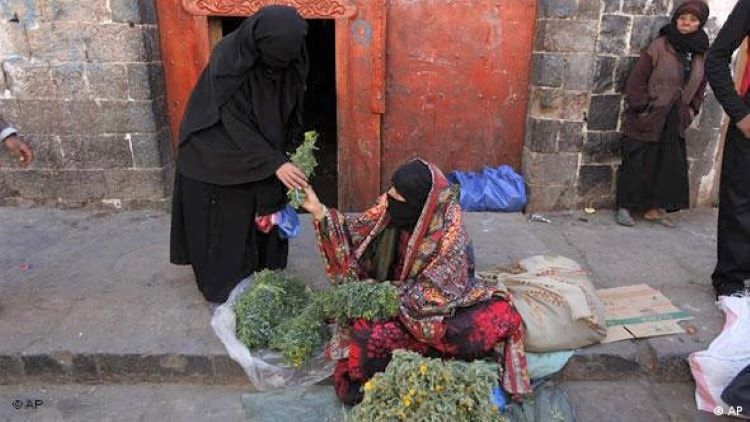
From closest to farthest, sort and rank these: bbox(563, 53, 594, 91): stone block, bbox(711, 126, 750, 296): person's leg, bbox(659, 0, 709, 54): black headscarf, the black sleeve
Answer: the black sleeve, bbox(711, 126, 750, 296): person's leg, bbox(659, 0, 709, 54): black headscarf, bbox(563, 53, 594, 91): stone block

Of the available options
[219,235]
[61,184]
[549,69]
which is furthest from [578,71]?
[61,184]

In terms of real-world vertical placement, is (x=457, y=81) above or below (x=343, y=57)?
below

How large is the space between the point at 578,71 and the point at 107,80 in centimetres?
378

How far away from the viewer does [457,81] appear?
16.1 ft

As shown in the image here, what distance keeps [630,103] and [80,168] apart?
14.9 feet

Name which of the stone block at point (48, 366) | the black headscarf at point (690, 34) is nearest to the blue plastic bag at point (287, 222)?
the stone block at point (48, 366)

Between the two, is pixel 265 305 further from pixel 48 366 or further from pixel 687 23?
pixel 687 23

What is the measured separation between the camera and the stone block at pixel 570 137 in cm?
477

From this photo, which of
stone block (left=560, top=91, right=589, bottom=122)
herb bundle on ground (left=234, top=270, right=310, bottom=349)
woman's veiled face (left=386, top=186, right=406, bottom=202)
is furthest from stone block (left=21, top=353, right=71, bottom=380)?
stone block (left=560, top=91, right=589, bottom=122)

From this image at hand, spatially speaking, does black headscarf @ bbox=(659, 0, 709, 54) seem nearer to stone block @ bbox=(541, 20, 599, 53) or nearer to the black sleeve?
stone block @ bbox=(541, 20, 599, 53)

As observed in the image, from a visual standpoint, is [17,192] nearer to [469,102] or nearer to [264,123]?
[264,123]

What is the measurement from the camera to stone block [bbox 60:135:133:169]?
15.5 ft

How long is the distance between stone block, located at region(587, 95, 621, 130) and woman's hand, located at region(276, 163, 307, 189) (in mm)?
2871

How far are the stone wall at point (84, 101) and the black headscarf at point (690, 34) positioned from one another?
4082 millimetres
